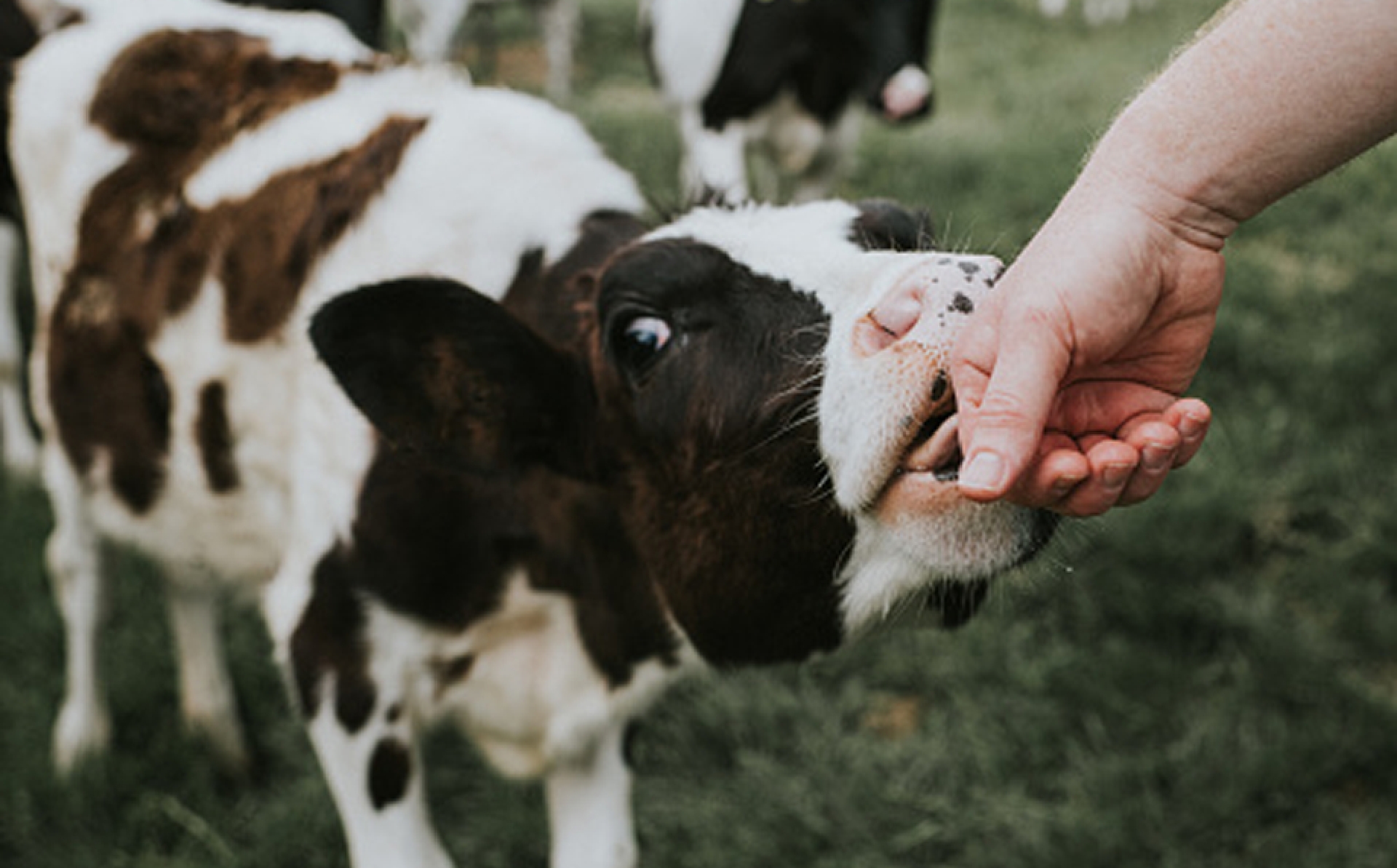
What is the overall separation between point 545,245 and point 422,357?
1.28 ft

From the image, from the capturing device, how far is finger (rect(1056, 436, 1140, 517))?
1256 mm

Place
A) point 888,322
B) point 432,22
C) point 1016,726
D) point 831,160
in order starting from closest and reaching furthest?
point 888,322, point 1016,726, point 831,160, point 432,22

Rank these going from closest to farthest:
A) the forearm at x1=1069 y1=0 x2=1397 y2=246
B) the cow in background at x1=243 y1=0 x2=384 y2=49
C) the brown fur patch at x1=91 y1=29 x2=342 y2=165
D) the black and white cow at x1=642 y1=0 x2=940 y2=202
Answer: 1. the forearm at x1=1069 y1=0 x2=1397 y2=246
2. the brown fur patch at x1=91 y1=29 x2=342 y2=165
3. the cow in background at x1=243 y1=0 x2=384 y2=49
4. the black and white cow at x1=642 y1=0 x2=940 y2=202

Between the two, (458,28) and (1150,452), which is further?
(458,28)

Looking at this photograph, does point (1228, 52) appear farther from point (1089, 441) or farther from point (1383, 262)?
point (1383, 262)

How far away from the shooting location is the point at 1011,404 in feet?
3.96

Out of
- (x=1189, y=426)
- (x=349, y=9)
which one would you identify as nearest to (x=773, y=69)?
(x=349, y=9)

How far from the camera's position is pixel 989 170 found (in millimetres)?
6156

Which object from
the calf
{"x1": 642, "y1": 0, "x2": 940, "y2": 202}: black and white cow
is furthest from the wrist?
the calf

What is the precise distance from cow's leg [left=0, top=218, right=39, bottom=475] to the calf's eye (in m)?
2.83

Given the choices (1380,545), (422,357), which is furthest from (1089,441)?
(1380,545)

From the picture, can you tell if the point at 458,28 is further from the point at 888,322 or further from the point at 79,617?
the point at 888,322

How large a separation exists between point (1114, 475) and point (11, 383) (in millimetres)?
3916

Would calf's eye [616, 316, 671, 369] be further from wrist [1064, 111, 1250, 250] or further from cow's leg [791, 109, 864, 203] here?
cow's leg [791, 109, 864, 203]
